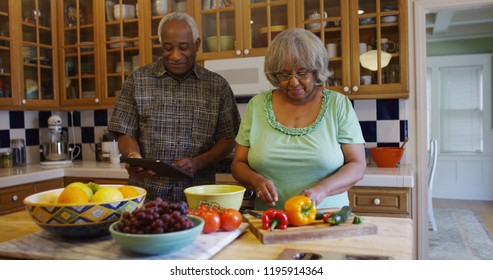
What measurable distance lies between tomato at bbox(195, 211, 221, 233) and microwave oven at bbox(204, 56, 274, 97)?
1.71 metres

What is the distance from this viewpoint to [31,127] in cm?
357

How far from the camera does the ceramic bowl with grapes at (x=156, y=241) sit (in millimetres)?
971

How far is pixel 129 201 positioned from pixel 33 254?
249 millimetres

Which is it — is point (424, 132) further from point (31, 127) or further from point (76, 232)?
point (31, 127)

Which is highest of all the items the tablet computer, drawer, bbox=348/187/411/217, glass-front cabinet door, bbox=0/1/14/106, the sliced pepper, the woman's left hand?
glass-front cabinet door, bbox=0/1/14/106

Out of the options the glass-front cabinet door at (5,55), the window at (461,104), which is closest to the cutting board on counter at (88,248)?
the glass-front cabinet door at (5,55)

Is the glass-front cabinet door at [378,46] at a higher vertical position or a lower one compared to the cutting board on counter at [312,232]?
higher

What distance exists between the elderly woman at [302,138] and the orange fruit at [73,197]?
1.86 feet

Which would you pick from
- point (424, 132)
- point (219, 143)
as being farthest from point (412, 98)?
point (219, 143)

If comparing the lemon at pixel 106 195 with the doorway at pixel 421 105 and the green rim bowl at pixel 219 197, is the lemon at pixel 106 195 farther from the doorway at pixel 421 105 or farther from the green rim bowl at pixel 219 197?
the doorway at pixel 421 105

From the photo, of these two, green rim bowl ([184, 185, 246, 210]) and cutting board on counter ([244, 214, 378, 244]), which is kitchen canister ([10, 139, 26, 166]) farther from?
cutting board on counter ([244, 214, 378, 244])

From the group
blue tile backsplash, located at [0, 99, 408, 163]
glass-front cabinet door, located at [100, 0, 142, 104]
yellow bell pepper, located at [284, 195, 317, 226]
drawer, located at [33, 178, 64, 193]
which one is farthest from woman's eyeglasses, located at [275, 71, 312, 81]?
drawer, located at [33, 178, 64, 193]

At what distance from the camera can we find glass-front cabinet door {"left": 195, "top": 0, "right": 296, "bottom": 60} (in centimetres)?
285

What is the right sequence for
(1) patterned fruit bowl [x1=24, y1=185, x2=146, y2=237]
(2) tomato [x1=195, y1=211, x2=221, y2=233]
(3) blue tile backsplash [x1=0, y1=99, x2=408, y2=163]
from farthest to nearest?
(3) blue tile backsplash [x1=0, y1=99, x2=408, y2=163] < (2) tomato [x1=195, y1=211, x2=221, y2=233] < (1) patterned fruit bowl [x1=24, y1=185, x2=146, y2=237]
